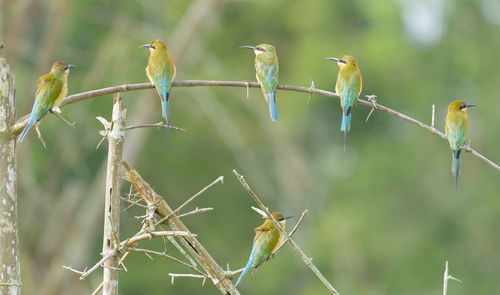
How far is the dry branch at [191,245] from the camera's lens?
2.69 meters

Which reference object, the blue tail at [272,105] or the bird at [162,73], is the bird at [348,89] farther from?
the bird at [162,73]

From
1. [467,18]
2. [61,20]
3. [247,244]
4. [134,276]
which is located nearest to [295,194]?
[247,244]

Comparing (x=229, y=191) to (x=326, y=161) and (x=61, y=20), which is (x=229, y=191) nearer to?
(x=326, y=161)

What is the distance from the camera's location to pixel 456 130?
12.1ft

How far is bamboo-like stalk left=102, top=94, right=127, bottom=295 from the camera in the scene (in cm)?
268

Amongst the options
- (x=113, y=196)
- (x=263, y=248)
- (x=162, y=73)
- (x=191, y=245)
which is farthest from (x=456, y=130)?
(x=113, y=196)

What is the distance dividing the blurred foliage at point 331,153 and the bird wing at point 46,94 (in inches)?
414

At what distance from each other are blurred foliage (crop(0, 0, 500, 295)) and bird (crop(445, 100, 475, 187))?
1035 centimetres

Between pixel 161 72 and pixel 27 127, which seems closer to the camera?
pixel 27 127

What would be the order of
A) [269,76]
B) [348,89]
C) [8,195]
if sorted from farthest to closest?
[269,76] → [348,89] → [8,195]

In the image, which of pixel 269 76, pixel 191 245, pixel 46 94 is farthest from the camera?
pixel 269 76

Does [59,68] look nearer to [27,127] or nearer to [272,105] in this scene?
[27,127]

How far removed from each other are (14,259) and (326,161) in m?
17.9

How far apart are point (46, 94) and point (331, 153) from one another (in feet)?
58.9
